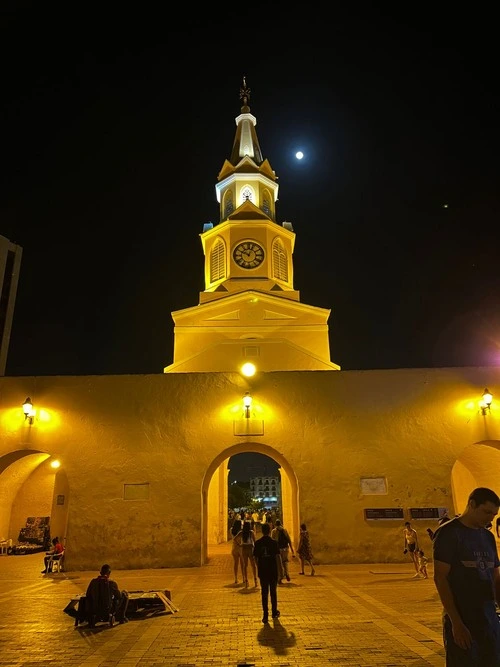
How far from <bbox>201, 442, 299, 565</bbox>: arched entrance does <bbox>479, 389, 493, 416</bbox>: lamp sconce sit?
20.9 feet

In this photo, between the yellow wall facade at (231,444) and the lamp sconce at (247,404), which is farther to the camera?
the lamp sconce at (247,404)

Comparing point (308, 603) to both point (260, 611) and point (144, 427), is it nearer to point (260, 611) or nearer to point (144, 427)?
point (260, 611)

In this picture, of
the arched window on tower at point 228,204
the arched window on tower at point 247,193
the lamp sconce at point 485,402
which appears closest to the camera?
the lamp sconce at point 485,402

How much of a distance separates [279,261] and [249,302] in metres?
5.68

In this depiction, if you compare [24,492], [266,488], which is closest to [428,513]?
[24,492]

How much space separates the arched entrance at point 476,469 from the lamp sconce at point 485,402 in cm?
112

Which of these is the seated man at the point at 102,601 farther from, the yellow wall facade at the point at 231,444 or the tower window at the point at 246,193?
the tower window at the point at 246,193

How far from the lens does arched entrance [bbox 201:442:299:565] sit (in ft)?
51.6

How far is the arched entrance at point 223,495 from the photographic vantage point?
15.7 m

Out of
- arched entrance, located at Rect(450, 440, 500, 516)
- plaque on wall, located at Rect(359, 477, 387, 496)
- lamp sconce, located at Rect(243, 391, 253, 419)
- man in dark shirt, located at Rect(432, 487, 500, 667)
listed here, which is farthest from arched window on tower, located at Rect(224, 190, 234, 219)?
man in dark shirt, located at Rect(432, 487, 500, 667)

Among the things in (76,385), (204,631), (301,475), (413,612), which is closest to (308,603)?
(413,612)

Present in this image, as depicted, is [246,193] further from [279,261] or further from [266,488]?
[266,488]

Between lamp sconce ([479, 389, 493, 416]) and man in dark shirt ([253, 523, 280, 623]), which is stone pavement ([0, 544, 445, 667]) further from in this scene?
lamp sconce ([479, 389, 493, 416])

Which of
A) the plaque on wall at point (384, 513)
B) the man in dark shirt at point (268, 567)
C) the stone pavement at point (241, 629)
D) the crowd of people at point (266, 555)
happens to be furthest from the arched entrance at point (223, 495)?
the man in dark shirt at point (268, 567)
